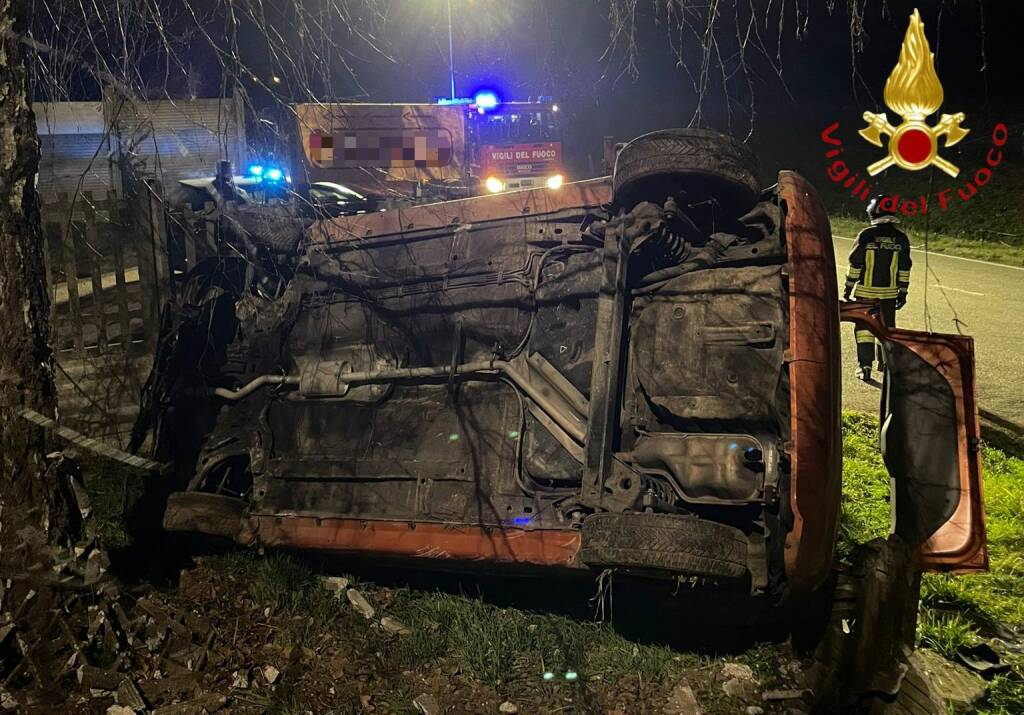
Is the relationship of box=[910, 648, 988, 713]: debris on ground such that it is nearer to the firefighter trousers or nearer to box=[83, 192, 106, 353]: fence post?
the firefighter trousers

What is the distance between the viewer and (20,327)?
9.91ft

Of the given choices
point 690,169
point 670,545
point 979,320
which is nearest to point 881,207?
point 979,320

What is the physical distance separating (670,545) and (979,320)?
6.52m

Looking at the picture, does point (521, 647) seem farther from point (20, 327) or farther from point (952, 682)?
point (20, 327)

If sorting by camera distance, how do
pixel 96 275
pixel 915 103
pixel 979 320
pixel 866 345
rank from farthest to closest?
pixel 979 320 → pixel 866 345 → pixel 96 275 → pixel 915 103

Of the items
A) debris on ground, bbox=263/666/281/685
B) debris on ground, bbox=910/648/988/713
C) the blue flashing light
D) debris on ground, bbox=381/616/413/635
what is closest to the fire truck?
the blue flashing light

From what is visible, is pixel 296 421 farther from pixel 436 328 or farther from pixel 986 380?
pixel 986 380

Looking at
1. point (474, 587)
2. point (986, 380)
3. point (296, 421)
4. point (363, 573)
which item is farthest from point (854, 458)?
point (296, 421)

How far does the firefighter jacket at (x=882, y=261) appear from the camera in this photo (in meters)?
6.16

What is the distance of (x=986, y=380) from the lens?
607 centimetres

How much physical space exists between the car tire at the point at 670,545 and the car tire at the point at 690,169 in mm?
1436

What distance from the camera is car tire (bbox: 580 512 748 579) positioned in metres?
2.62

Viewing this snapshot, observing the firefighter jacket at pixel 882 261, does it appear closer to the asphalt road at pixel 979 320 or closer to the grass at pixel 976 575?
the asphalt road at pixel 979 320

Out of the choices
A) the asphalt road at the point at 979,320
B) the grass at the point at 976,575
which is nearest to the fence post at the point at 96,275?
the grass at the point at 976,575
